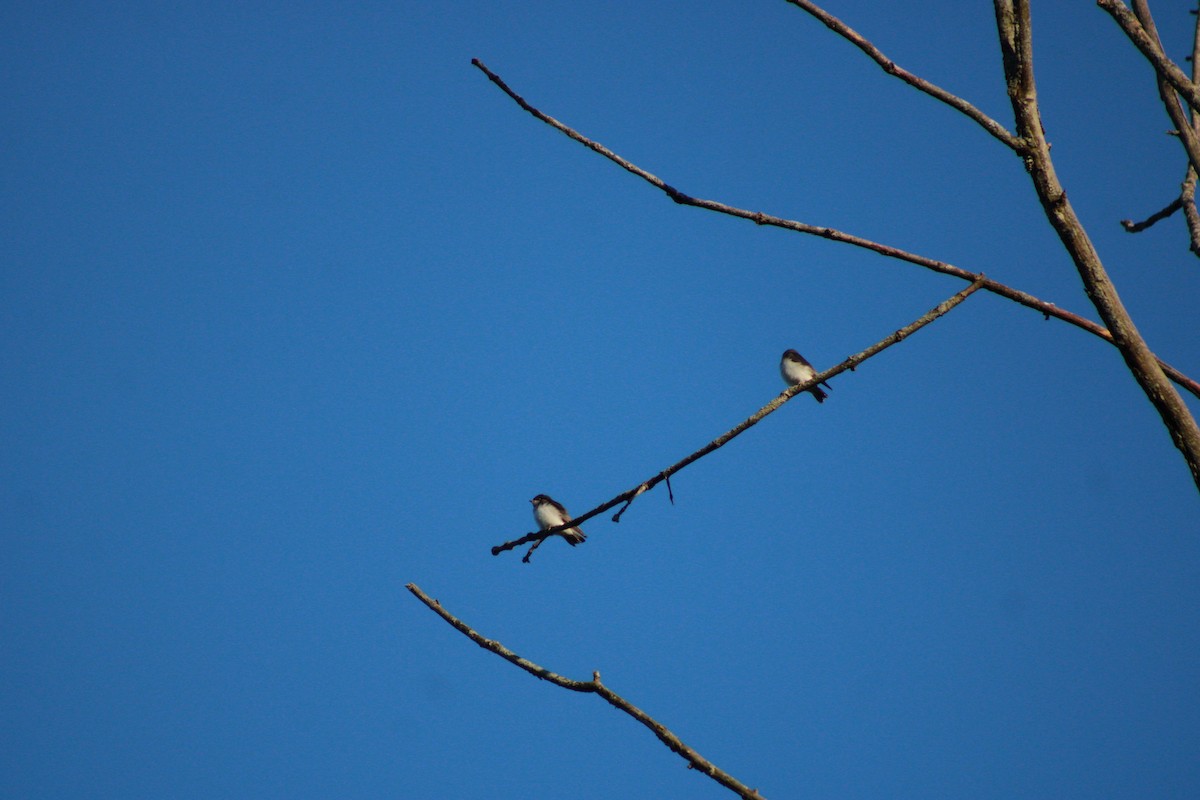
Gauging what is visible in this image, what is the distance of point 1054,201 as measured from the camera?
6.15 feet

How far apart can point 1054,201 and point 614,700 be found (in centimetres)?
133

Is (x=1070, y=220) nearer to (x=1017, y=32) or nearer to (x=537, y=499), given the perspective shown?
(x=1017, y=32)

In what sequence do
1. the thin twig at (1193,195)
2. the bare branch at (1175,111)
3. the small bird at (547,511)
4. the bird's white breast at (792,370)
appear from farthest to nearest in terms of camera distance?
the bird's white breast at (792,370) < the small bird at (547,511) < the thin twig at (1193,195) < the bare branch at (1175,111)

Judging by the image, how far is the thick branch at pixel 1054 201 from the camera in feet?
6.00

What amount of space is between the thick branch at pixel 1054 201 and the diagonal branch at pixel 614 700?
3.57 ft

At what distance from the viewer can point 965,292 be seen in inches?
75.7

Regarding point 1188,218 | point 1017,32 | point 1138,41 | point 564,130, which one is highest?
point 1188,218

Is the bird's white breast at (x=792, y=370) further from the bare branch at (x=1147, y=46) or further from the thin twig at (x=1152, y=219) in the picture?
the bare branch at (x=1147, y=46)

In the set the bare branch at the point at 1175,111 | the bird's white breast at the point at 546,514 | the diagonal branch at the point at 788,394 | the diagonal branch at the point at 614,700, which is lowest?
the diagonal branch at the point at 614,700

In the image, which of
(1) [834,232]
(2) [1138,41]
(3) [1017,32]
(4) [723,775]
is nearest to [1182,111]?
(2) [1138,41]

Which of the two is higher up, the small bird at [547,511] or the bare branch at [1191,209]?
the small bird at [547,511]

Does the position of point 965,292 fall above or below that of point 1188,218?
below

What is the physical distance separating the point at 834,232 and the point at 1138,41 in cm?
95

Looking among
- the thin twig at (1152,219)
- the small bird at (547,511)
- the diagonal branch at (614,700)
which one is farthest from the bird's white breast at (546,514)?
the diagonal branch at (614,700)
